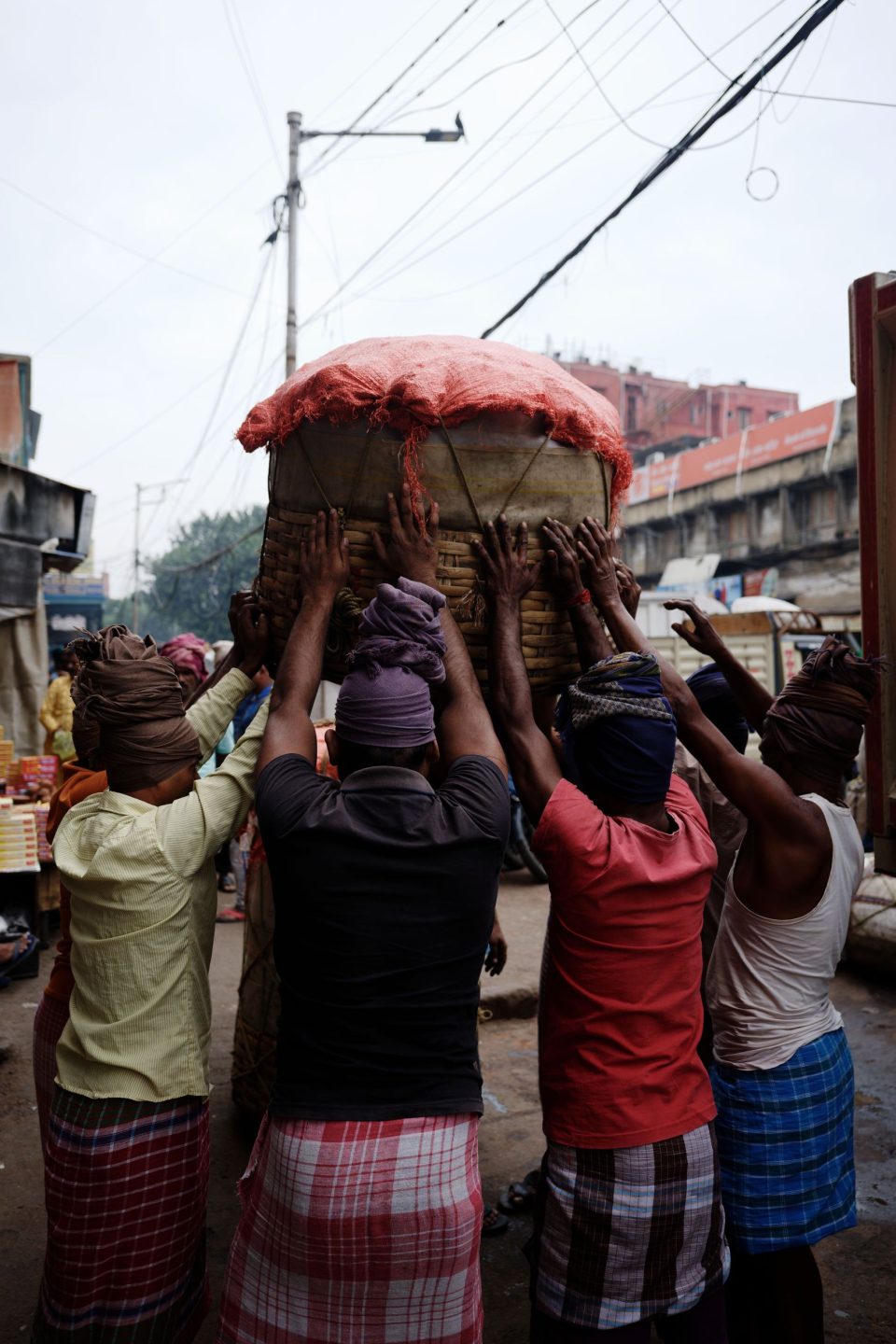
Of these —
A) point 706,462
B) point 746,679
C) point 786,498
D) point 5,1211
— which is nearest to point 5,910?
point 5,1211

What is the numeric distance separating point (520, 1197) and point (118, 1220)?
2.00 meters

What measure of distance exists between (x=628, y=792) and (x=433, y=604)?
0.61 m

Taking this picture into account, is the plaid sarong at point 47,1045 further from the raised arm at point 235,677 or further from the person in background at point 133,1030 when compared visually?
the raised arm at point 235,677

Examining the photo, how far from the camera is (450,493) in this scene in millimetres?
2326

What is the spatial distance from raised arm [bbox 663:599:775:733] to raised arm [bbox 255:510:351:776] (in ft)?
3.67

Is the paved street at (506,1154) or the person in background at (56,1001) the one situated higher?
the person in background at (56,1001)

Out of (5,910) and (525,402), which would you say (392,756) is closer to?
(525,402)

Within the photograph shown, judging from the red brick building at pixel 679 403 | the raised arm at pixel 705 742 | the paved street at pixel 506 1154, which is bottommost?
the paved street at pixel 506 1154

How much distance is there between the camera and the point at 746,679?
10.3 feet

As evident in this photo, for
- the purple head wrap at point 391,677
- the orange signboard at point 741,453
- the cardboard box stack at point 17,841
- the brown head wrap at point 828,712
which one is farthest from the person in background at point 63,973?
the orange signboard at point 741,453

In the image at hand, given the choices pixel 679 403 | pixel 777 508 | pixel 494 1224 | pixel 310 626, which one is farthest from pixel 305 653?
pixel 679 403

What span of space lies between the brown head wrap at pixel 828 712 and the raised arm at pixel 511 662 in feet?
2.41

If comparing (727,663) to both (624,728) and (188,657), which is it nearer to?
(624,728)

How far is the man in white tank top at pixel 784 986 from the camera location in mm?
2504
